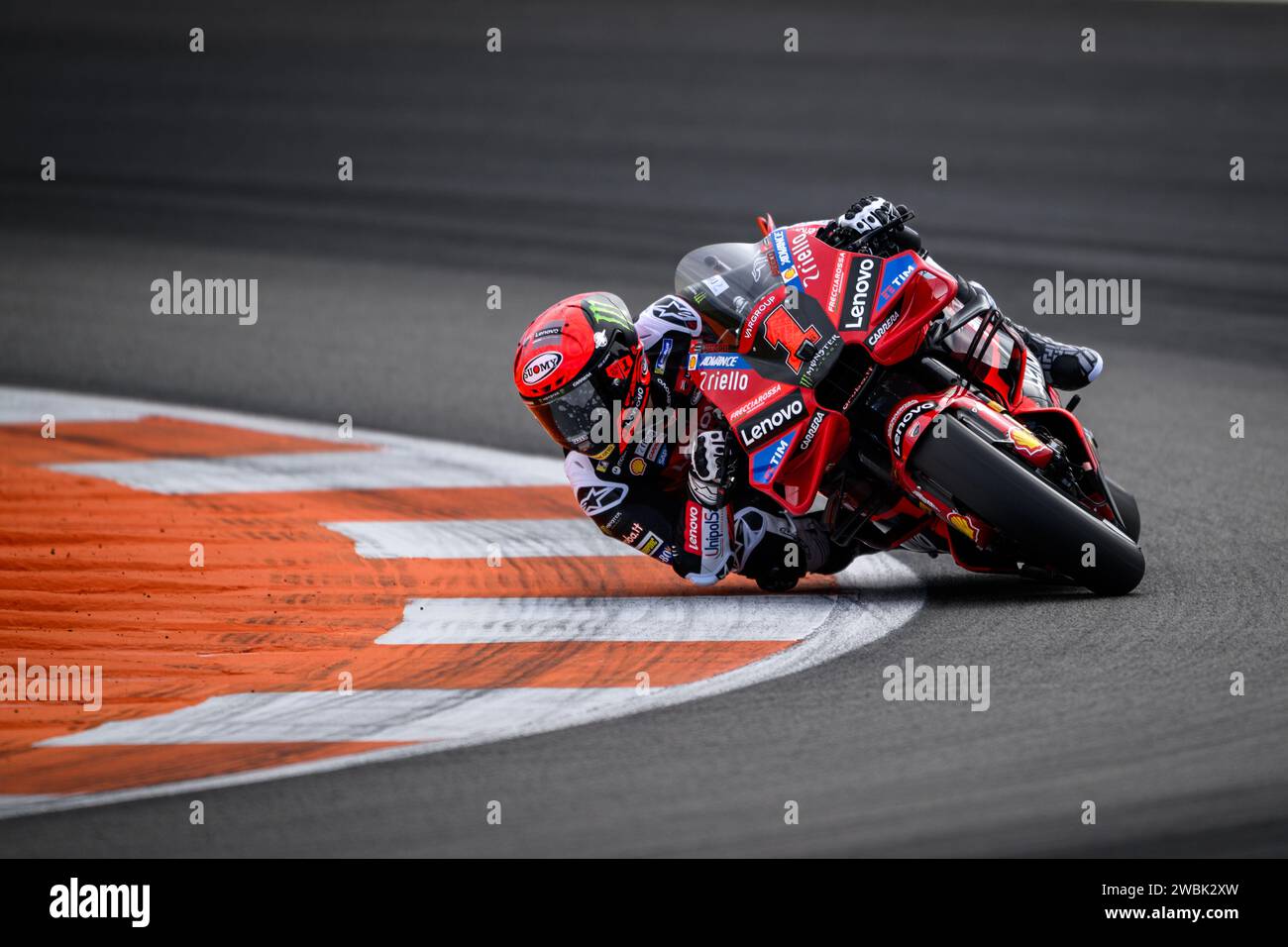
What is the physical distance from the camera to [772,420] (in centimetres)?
737

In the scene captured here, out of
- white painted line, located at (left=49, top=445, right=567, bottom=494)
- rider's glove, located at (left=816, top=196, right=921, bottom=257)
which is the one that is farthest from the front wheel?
white painted line, located at (left=49, top=445, right=567, bottom=494)

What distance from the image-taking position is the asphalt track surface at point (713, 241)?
5453 millimetres

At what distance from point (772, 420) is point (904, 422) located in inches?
23.2

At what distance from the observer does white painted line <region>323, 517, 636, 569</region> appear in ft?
28.8

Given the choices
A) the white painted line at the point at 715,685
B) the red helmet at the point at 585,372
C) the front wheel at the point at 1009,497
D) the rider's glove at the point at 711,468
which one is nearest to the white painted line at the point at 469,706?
the white painted line at the point at 715,685

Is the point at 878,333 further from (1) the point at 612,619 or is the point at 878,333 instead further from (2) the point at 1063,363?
(1) the point at 612,619

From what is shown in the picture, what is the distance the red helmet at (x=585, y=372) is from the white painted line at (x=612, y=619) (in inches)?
27.1

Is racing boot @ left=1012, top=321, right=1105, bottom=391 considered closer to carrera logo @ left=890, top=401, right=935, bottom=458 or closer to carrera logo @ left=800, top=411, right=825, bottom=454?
carrera logo @ left=890, top=401, right=935, bottom=458

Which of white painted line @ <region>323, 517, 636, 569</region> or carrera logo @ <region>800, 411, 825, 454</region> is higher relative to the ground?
carrera logo @ <region>800, 411, 825, 454</region>

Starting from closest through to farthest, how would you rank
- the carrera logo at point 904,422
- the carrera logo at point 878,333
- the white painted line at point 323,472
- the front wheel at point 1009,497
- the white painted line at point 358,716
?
the white painted line at point 358,716, the front wheel at point 1009,497, the carrera logo at point 904,422, the carrera logo at point 878,333, the white painted line at point 323,472

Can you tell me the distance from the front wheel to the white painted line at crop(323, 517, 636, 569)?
2012mm

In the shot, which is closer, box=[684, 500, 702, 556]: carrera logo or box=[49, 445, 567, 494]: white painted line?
box=[684, 500, 702, 556]: carrera logo

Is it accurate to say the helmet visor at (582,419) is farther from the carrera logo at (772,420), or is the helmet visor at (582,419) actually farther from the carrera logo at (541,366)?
the carrera logo at (772,420)

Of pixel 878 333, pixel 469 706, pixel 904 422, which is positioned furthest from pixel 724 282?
pixel 469 706
